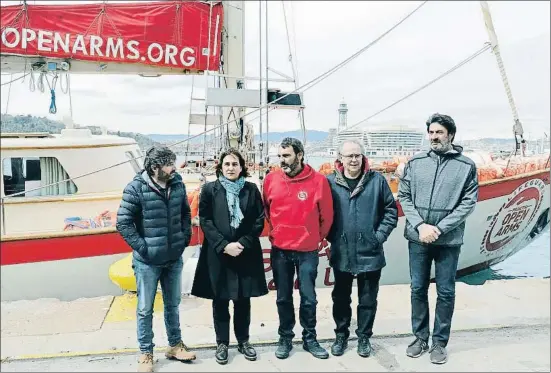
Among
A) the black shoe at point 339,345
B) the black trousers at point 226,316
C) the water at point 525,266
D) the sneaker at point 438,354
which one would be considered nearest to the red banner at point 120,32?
the black trousers at point 226,316

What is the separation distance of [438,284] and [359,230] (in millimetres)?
672

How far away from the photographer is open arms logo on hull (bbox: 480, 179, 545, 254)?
755cm

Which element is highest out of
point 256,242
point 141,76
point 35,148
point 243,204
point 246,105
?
point 141,76

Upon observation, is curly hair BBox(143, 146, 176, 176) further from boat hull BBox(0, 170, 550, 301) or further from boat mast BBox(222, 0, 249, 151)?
boat mast BBox(222, 0, 249, 151)

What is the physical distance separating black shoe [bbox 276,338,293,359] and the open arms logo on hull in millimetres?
5215

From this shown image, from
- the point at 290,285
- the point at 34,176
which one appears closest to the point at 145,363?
the point at 290,285

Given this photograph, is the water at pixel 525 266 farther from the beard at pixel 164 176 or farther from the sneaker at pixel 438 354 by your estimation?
the beard at pixel 164 176

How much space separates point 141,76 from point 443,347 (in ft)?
19.9

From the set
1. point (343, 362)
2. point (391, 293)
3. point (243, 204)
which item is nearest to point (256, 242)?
point (243, 204)

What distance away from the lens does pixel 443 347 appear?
3301 mm

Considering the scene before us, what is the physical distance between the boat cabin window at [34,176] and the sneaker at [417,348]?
494 cm

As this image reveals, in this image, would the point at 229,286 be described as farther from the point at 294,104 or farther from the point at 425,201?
the point at 294,104

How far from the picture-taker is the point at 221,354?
321 cm

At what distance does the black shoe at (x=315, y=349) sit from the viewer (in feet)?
10.7
